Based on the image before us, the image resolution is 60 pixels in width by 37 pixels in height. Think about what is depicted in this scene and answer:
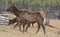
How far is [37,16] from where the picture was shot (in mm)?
11922

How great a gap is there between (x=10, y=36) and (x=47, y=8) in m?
9.40

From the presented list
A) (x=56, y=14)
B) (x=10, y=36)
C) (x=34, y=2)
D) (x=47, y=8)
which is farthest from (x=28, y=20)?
(x=56, y=14)

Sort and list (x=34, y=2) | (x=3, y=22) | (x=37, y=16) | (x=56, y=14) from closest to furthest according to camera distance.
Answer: (x=37, y=16), (x=3, y=22), (x=34, y=2), (x=56, y=14)

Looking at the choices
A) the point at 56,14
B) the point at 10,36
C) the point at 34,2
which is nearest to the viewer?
the point at 10,36

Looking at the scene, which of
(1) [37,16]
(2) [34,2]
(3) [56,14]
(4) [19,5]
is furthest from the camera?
(3) [56,14]

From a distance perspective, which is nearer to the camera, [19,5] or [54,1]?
[54,1]

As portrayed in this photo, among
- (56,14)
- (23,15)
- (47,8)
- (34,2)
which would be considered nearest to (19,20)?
(23,15)

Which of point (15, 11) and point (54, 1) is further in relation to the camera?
point (54, 1)

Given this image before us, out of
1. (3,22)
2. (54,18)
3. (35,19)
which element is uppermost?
(35,19)

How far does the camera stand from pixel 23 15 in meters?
12.2

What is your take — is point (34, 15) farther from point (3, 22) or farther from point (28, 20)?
point (3, 22)

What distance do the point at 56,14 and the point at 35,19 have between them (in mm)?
10706

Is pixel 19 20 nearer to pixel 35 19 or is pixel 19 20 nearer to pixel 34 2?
pixel 35 19

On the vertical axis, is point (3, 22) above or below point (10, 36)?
below
